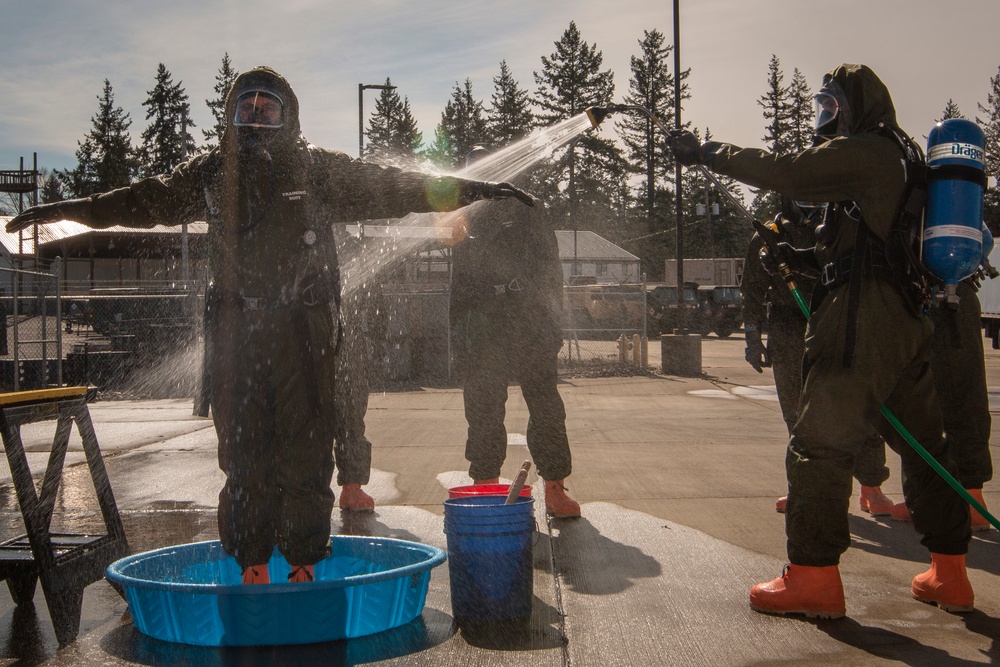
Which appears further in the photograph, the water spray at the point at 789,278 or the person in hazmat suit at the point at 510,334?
the person in hazmat suit at the point at 510,334

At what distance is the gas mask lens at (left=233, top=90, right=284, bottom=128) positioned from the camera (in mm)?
3570

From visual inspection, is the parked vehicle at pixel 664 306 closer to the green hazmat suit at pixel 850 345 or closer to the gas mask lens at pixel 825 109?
the gas mask lens at pixel 825 109

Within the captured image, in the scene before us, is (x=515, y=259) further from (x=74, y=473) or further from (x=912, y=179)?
(x=74, y=473)

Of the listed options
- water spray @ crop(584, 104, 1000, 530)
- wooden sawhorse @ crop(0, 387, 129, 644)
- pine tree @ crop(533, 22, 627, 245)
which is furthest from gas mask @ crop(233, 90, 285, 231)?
pine tree @ crop(533, 22, 627, 245)

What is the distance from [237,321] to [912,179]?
254cm

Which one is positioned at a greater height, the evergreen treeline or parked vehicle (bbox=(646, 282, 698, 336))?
the evergreen treeline

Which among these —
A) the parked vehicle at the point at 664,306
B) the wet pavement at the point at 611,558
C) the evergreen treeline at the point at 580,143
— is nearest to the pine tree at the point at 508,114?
the evergreen treeline at the point at 580,143

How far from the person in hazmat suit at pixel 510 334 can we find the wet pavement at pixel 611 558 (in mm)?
409

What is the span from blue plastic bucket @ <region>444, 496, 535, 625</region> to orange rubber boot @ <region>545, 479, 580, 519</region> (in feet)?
5.48

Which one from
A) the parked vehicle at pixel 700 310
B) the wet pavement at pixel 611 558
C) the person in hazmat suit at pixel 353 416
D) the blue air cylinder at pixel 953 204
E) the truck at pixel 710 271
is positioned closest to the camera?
the wet pavement at pixel 611 558

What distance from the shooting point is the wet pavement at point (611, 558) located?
10.8 ft

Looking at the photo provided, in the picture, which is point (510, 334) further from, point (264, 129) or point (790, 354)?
point (264, 129)

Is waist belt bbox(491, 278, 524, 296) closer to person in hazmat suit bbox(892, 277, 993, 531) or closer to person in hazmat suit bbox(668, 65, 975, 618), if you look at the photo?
person in hazmat suit bbox(668, 65, 975, 618)

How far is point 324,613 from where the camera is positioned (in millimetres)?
3373
